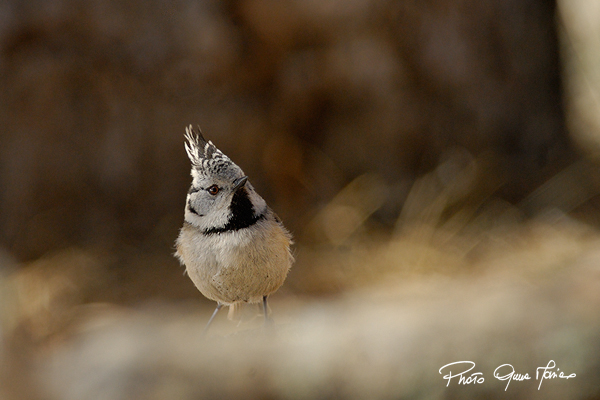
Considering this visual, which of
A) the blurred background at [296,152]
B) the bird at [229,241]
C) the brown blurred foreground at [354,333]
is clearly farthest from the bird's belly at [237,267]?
the blurred background at [296,152]

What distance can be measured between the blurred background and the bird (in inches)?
81.9

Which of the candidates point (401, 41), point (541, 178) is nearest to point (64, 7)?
point (401, 41)

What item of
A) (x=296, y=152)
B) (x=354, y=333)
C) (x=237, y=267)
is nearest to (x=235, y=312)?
(x=237, y=267)

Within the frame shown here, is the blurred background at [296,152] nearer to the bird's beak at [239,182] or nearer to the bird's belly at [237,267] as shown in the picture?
the bird's belly at [237,267]

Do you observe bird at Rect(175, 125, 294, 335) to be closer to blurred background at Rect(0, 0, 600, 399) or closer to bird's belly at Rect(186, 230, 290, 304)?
bird's belly at Rect(186, 230, 290, 304)

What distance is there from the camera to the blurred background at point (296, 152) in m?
5.28

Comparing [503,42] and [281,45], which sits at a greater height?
[503,42]

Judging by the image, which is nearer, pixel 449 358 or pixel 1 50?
pixel 449 358

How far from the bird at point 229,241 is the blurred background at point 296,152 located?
6.82 ft

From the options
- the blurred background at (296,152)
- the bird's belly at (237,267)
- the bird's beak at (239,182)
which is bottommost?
the bird's belly at (237,267)

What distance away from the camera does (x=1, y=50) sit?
5336 millimetres

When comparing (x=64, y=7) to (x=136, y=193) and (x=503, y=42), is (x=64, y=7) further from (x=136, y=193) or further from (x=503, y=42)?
(x=503, y=42)

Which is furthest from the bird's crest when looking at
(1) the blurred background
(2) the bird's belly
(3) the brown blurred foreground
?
(1) the blurred background

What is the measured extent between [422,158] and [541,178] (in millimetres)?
1593
